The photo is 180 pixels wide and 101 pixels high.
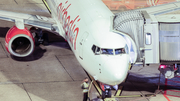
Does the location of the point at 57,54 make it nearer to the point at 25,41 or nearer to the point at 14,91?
the point at 25,41

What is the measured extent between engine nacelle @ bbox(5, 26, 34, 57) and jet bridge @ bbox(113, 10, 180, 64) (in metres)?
6.89

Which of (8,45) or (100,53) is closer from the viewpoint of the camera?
(100,53)

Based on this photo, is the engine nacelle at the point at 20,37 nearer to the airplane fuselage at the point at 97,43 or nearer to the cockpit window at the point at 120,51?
the airplane fuselage at the point at 97,43

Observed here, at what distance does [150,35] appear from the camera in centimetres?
1697

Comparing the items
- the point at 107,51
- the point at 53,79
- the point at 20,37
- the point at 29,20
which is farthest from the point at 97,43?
the point at 20,37

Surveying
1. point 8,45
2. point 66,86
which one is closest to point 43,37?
point 8,45

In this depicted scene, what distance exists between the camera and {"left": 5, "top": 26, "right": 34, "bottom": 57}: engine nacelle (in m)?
21.8

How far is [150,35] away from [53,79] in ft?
21.1

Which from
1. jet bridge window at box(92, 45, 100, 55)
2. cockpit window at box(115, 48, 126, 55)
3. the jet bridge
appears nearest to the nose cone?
cockpit window at box(115, 48, 126, 55)

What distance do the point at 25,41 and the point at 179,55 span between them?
10.7m

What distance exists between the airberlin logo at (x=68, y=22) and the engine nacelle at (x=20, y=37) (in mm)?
2348

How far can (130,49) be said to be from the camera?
16781 mm

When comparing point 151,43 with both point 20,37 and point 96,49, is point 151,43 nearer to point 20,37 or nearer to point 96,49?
point 96,49

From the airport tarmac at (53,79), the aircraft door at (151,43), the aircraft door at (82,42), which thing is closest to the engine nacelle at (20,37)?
the airport tarmac at (53,79)
